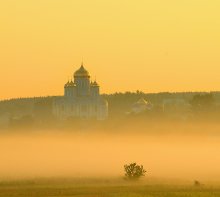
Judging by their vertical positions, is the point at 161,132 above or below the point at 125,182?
above

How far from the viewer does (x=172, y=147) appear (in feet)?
534

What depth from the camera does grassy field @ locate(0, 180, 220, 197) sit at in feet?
255

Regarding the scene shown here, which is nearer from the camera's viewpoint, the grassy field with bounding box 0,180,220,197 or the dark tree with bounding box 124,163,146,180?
the grassy field with bounding box 0,180,220,197

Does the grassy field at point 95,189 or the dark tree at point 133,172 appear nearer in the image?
the grassy field at point 95,189

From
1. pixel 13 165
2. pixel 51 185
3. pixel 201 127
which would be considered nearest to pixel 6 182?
pixel 51 185

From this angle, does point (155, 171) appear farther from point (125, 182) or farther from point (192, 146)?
point (192, 146)

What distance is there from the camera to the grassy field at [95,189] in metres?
77.6

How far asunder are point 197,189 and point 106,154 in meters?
68.1

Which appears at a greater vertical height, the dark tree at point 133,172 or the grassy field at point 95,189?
the dark tree at point 133,172

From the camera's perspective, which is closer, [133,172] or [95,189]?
[95,189]

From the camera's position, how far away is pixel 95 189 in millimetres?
82250

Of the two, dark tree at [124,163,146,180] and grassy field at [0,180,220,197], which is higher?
dark tree at [124,163,146,180]

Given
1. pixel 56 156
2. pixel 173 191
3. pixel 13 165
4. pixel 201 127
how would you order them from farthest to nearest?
pixel 201 127
pixel 56 156
pixel 13 165
pixel 173 191

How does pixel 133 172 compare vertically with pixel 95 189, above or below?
above
